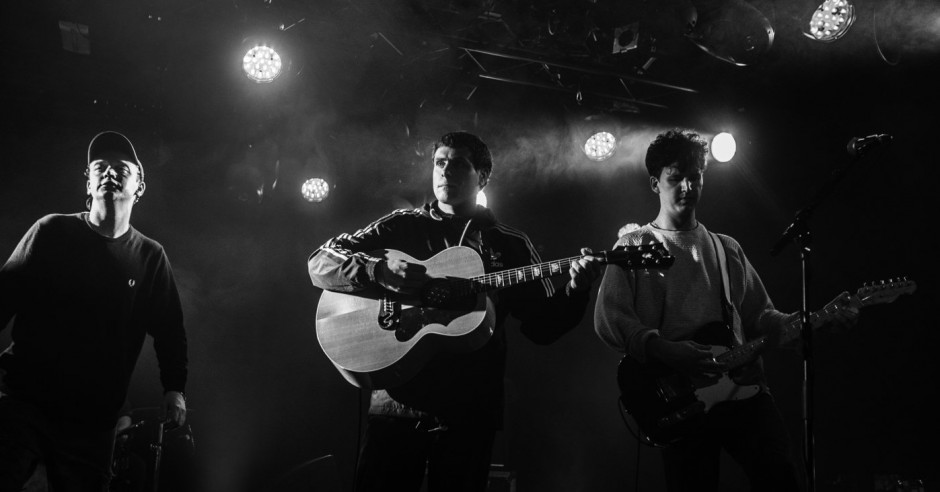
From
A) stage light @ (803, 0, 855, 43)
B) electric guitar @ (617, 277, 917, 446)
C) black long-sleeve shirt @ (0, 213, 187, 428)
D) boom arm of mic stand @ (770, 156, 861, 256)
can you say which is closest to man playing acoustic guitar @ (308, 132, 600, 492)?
electric guitar @ (617, 277, 917, 446)

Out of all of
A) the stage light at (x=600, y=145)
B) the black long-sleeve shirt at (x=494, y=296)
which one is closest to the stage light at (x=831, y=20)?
the stage light at (x=600, y=145)

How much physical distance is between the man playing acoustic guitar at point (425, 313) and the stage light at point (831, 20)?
11.7ft

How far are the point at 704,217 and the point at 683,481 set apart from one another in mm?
4776

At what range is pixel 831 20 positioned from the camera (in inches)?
222

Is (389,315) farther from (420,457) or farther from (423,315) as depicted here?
(420,457)

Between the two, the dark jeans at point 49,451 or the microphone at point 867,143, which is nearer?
the microphone at point 867,143

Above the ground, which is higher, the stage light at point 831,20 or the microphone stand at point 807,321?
the stage light at point 831,20

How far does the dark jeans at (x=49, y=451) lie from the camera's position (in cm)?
331

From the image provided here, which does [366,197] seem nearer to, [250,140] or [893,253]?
[250,140]

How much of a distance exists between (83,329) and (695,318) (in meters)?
3.38

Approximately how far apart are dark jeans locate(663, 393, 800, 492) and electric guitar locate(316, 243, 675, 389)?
2.78ft

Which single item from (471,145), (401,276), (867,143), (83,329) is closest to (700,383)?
(867,143)

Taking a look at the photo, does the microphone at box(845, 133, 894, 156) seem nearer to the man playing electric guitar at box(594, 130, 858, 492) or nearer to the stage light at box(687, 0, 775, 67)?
the man playing electric guitar at box(594, 130, 858, 492)

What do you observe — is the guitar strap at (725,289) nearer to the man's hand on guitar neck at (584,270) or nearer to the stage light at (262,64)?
the man's hand on guitar neck at (584,270)
